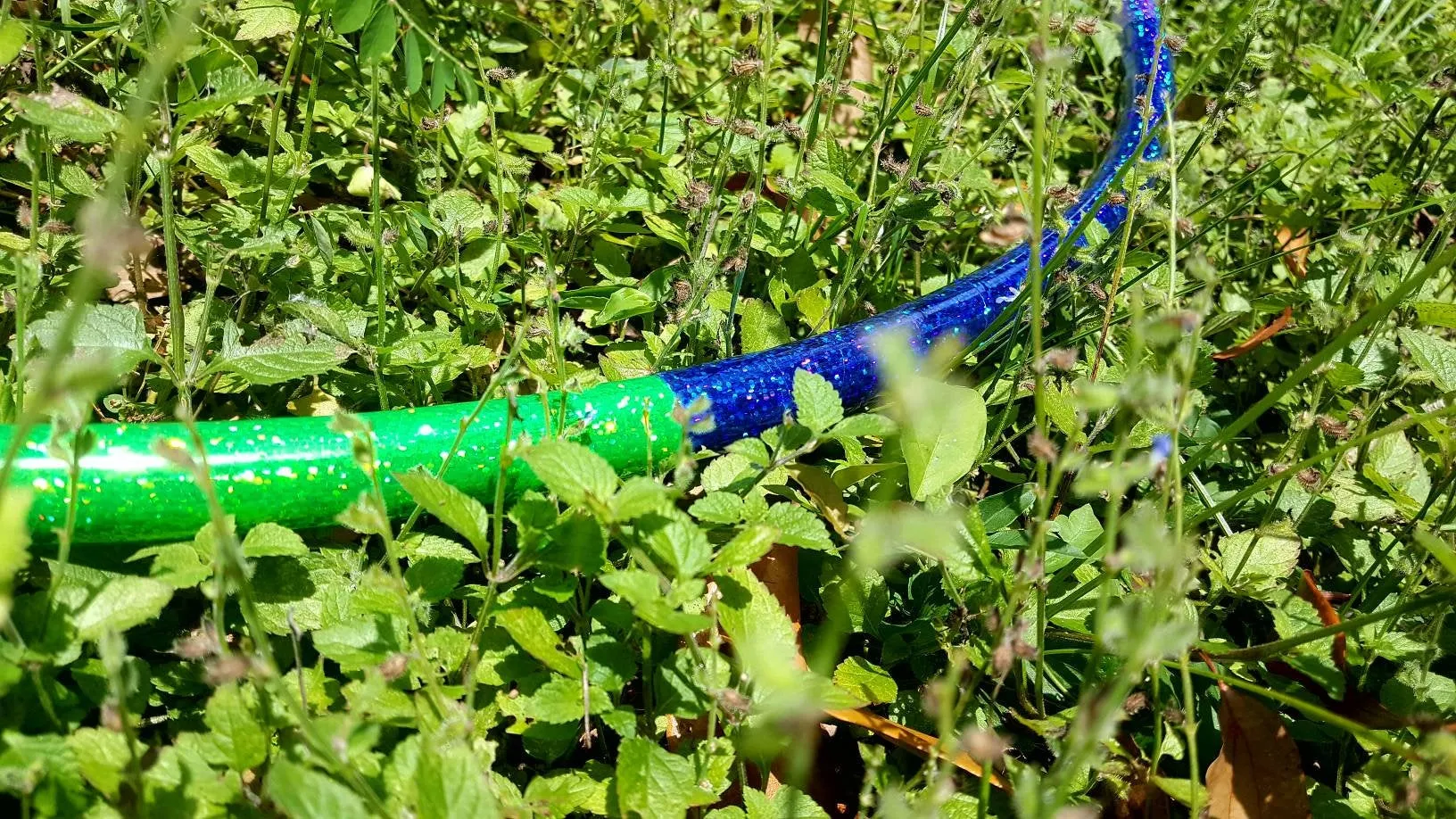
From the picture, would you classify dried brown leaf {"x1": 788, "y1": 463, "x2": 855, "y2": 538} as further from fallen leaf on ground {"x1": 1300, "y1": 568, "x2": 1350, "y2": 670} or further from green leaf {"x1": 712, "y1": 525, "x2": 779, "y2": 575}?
fallen leaf on ground {"x1": 1300, "y1": 568, "x2": 1350, "y2": 670}

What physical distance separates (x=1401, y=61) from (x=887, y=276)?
7.42 feet

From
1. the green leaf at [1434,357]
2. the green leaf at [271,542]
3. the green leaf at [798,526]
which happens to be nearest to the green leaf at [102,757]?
the green leaf at [271,542]

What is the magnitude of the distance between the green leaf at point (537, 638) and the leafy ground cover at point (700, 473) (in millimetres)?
12

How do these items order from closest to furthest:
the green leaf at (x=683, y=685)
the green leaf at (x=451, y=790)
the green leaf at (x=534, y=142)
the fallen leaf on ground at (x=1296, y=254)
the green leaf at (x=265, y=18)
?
the green leaf at (x=451, y=790) < the green leaf at (x=683, y=685) < the green leaf at (x=265, y=18) < the green leaf at (x=534, y=142) < the fallen leaf on ground at (x=1296, y=254)

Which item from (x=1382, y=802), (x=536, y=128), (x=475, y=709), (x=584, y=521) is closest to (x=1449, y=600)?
(x=1382, y=802)

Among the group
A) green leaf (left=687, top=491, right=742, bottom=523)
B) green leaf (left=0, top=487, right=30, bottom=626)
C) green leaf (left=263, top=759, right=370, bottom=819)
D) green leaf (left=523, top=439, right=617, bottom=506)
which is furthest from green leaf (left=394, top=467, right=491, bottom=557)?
green leaf (left=0, top=487, right=30, bottom=626)

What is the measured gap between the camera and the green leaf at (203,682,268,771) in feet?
3.67

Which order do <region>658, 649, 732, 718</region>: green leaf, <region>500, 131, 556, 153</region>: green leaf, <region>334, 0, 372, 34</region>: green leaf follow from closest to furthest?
<region>658, 649, 732, 718</region>: green leaf → <region>334, 0, 372, 34</region>: green leaf → <region>500, 131, 556, 153</region>: green leaf

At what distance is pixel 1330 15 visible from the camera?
3.50m

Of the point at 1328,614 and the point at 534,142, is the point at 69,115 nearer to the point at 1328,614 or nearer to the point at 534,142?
the point at 534,142

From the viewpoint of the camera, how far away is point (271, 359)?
1.56m

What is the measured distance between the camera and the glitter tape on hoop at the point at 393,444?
4.48 feet

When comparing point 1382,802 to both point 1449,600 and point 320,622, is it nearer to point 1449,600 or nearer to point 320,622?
point 1449,600

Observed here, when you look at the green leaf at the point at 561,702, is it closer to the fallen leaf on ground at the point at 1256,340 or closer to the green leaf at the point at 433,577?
the green leaf at the point at 433,577
